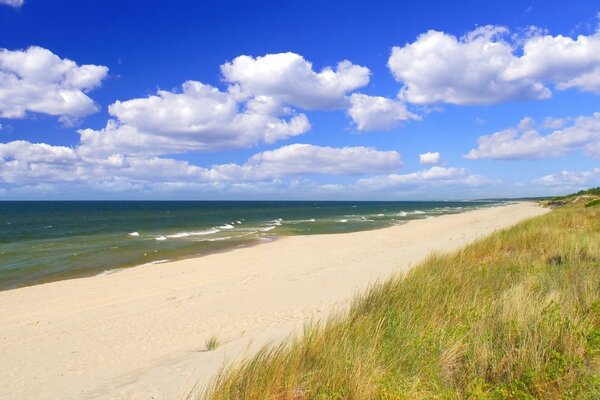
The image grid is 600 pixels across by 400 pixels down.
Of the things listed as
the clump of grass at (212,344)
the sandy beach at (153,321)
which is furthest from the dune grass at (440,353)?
the clump of grass at (212,344)

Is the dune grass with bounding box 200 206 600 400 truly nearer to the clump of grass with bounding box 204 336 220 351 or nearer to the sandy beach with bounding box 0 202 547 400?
the sandy beach with bounding box 0 202 547 400

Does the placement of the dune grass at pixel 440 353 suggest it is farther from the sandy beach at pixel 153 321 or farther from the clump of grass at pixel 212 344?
the clump of grass at pixel 212 344

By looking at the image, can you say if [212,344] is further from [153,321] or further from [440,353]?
[440,353]

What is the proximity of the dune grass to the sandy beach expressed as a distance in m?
0.88

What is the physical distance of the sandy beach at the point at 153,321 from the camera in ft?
19.7

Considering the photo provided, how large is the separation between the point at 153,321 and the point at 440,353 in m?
7.23

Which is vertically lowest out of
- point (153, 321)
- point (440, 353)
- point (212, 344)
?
point (153, 321)

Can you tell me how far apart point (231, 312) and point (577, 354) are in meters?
7.26

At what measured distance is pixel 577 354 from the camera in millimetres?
4398

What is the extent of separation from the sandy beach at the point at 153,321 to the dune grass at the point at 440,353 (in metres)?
0.88

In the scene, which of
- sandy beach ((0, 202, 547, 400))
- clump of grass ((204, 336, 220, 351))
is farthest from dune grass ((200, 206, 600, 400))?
clump of grass ((204, 336, 220, 351))

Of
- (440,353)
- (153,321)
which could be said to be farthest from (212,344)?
(440,353)

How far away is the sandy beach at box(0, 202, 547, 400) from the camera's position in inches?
237

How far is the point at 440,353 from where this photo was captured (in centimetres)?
465
